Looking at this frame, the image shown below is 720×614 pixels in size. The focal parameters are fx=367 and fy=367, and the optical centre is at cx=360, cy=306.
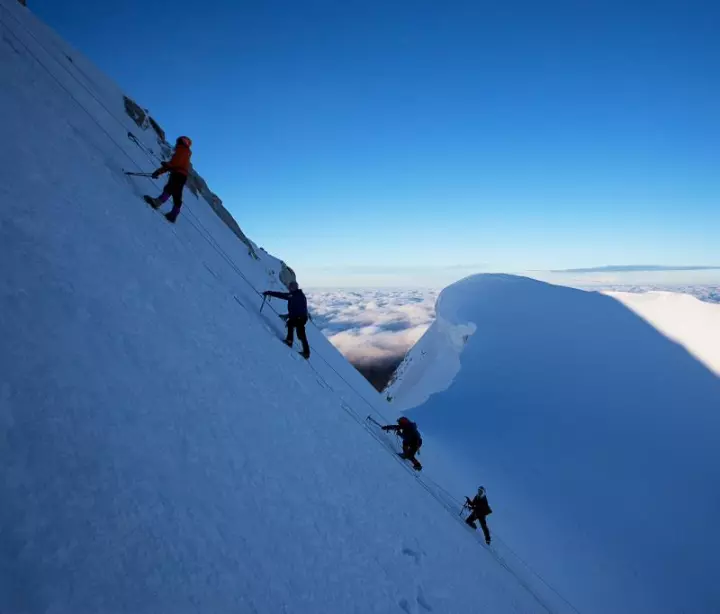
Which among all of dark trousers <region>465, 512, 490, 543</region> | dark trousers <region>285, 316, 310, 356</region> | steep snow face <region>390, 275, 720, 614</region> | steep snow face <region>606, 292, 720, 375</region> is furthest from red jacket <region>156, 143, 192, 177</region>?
steep snow face <region>606, 292, 720, 375</region>

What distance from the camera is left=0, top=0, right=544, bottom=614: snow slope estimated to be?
114 inches

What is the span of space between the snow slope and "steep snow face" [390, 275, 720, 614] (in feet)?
32.6

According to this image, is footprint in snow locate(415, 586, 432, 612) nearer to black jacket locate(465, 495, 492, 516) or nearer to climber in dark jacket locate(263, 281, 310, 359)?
climber in dark jacket locate(263, 281, 310, 359)

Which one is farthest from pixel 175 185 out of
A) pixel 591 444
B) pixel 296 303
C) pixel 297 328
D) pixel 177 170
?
pixel 591 444

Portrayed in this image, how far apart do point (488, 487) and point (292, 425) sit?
15082 mm

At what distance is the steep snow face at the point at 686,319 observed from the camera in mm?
24703

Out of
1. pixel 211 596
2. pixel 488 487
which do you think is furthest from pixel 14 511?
pixel 488 487

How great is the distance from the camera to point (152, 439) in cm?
382

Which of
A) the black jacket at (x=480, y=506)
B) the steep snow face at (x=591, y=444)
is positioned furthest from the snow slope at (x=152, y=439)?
the steep snow face at (x=591, y=444)

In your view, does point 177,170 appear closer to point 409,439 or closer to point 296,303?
point 296,303

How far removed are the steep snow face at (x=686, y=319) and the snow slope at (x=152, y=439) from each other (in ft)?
86.3

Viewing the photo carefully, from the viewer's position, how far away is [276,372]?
6855 mm

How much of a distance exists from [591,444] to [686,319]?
14928mm

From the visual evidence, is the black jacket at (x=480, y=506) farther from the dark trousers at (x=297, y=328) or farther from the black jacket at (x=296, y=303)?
the black jacket at (x=296, y=303)
